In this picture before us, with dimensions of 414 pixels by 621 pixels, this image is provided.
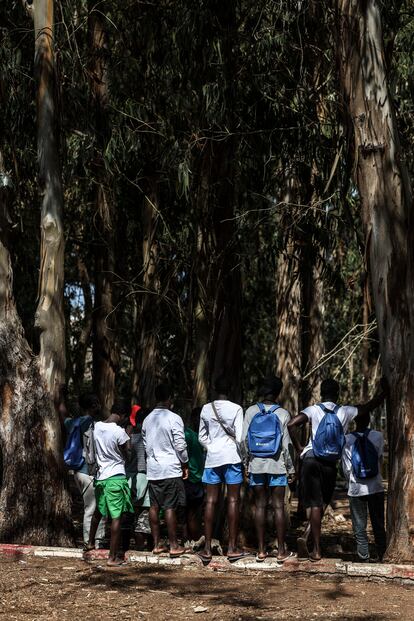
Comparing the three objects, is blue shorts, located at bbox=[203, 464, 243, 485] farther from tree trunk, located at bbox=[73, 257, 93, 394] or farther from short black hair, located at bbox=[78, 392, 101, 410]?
tree trunk, located at bbox=[73, 257, 93, 394]

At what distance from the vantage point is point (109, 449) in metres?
9.27

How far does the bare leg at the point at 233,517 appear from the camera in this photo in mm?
9062

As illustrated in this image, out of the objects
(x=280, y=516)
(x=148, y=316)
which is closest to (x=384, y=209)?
(x=280, y=516)

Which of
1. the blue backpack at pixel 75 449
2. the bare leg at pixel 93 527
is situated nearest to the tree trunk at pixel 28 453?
the blue backpack at pixel 75 449

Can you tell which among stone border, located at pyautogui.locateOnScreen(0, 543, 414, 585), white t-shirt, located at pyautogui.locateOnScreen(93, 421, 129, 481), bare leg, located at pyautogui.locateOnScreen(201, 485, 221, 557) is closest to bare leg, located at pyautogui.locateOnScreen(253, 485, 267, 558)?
stone border, located at pyautogui.locateOnScreen(0, 543, 414, 585)

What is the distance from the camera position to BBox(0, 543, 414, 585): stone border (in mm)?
8578

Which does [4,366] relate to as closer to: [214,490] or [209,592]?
[214,490]

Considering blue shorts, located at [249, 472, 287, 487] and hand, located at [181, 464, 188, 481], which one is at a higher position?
hand, located at [181, 464, 188, 481]

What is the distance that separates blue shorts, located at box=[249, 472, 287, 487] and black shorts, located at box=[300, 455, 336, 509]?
0.18 meters

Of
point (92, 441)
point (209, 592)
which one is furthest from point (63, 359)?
point (209, 592)

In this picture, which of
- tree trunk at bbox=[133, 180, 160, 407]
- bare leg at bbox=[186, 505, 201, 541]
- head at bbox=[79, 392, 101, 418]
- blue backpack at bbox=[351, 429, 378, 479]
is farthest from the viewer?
tree trunk at bbox=[133, 180, 160, 407]

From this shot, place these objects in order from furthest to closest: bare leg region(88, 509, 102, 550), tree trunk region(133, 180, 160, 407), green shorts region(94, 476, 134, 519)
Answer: tree trunk region(133, 180, 160, 407)
bare leg region(88, 509, 102, 550)
green shorts region(94, 476, 134, 519)

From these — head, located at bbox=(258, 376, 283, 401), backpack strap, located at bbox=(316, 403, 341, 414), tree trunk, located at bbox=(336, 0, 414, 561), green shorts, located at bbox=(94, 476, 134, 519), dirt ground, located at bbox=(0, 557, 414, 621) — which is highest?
tree trunk, located at bbox=(336, 0, 414, 561)

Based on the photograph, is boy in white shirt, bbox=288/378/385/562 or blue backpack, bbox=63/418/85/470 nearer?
boy in white shirt, bbox=288/378/385/562
